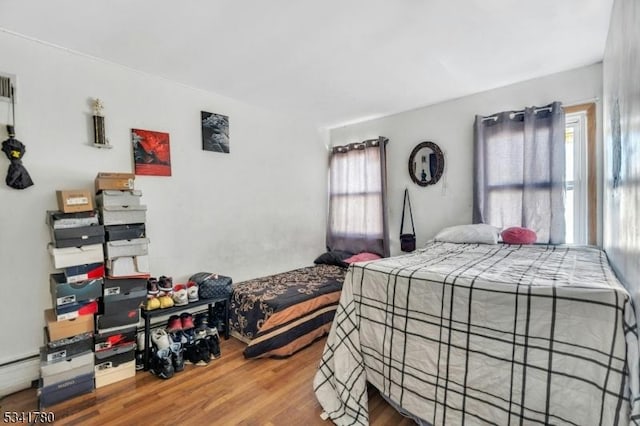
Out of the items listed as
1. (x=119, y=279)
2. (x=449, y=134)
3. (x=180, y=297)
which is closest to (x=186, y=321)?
(x=180, y=297)

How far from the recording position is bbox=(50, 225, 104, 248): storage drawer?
75.5 inches

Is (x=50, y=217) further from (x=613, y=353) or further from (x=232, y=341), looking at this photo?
(x=613, y=353)

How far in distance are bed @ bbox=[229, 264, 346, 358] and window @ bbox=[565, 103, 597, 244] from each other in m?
2.22

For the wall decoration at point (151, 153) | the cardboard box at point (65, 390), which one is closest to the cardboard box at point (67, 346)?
the cardboard box at point (65, 390)

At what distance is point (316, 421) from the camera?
5.36 feet

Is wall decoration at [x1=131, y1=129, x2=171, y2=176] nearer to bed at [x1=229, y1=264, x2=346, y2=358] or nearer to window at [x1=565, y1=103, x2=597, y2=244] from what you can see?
bed at [x1=229, y1=264, x2=346, y2=358]

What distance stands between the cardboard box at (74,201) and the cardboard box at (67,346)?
83cm

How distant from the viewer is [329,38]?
2096mm

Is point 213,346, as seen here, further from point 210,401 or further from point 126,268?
point 126,268

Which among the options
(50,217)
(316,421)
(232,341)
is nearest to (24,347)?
(50,217)

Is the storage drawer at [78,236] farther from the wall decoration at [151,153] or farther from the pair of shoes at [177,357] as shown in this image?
the pair of shoes at [177,357]

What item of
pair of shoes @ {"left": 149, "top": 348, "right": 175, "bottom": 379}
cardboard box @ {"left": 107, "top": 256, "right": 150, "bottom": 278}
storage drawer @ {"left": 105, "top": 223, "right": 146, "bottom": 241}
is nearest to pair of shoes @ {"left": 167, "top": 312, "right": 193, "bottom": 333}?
pair of shoes @ {"left": 149, "top": 348, "right": 175, "bottom": 379}

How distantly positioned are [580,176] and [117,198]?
3.83 m

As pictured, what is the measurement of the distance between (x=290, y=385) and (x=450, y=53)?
2703mm
